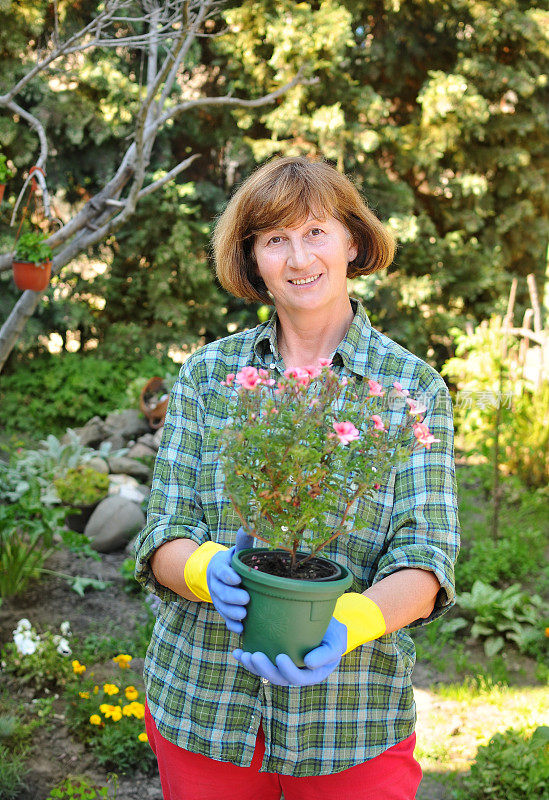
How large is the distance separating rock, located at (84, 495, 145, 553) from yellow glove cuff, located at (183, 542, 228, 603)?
296 cm

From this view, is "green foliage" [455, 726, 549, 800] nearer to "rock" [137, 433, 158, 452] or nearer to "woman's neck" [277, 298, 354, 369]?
"woman's neck" [277, 298, 354, 369]

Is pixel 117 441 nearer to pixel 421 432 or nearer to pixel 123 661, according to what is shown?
pixel 123 661

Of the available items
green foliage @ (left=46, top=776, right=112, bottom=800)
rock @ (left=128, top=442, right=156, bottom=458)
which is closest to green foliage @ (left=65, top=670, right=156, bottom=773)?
green foliage @ (left=46, top=776, right=112, bottom=800)

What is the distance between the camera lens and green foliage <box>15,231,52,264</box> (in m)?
2.91

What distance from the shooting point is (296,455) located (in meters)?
0.92

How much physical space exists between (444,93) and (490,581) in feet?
15.2

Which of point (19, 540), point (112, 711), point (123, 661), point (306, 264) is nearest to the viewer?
point (306, 264)

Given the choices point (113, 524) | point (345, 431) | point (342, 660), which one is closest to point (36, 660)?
point (113, 524)

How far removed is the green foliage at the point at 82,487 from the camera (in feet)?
13.6

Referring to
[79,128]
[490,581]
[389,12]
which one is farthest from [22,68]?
[490,581]

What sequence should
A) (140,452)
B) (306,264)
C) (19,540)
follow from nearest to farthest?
(306,264)
(19,540)
(140,452)

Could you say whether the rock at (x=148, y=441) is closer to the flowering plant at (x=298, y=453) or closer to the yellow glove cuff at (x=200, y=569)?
the yellow glove cuff at (x=200, y=569)

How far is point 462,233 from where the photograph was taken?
720 centimetres

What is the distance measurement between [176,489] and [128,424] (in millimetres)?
4353
